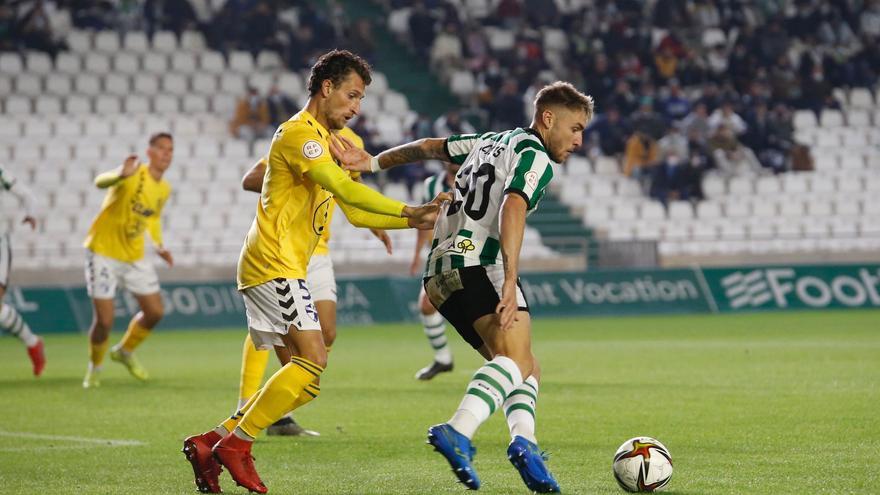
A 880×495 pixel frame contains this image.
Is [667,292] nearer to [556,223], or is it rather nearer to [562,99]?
[556,223]

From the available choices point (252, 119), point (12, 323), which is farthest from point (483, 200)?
point (252, 119)

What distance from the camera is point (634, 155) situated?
28.3 metres

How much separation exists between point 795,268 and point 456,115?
289 inches

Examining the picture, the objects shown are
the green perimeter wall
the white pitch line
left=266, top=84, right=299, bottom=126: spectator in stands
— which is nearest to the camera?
the white pitch line

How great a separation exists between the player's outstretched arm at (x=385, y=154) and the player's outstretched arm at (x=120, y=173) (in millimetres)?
5326

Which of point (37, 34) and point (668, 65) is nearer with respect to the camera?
point (37, 34)

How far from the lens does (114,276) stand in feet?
45.6

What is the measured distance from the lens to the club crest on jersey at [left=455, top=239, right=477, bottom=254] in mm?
6767

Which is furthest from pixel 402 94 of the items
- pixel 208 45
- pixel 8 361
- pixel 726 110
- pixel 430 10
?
pixel 8 361

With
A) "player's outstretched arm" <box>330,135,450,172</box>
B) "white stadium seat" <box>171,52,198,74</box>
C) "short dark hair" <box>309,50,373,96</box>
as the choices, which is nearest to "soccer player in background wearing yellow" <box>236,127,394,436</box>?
"player's outstretched arm" <box>330,135,450,172</box>

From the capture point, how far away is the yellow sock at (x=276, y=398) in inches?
267

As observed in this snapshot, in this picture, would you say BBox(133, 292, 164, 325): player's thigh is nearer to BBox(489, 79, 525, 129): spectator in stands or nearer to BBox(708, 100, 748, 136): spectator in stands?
BBox(489, 79, 525, 129): spectator in stands

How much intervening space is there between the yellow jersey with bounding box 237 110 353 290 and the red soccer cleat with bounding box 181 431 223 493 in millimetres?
869

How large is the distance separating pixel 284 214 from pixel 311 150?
431 mm
